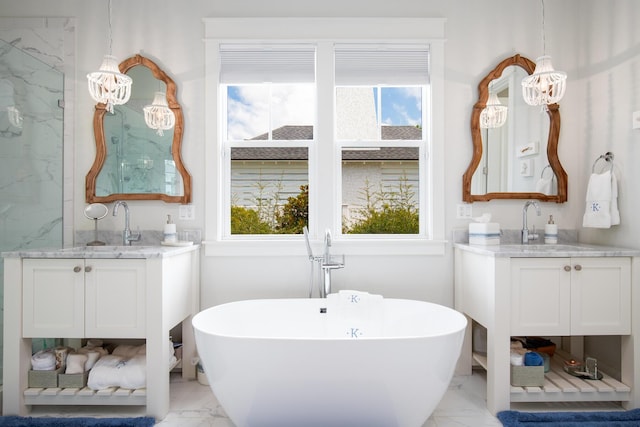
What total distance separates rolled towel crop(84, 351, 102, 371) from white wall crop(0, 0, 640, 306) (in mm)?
710

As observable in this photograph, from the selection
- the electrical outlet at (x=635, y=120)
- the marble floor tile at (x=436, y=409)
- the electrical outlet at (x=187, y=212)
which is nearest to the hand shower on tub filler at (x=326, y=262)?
the electrical outlet at (x=187, y=212)

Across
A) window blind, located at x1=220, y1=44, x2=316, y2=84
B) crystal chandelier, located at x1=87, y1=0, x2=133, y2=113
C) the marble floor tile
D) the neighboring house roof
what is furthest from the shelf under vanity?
crystal chandelier, located at x1=87, y1=0, x2=133, y2=113

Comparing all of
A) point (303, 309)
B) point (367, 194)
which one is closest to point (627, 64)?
point (367, 194)

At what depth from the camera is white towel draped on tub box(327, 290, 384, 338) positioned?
7.82ft

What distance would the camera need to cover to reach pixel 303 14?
273 cm

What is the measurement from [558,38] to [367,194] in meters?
1.72

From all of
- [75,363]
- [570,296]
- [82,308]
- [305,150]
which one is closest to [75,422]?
[75,363]

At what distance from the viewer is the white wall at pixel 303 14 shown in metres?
2.72

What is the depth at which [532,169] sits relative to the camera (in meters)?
2.74

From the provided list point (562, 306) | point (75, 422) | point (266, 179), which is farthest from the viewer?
point (266, 179)

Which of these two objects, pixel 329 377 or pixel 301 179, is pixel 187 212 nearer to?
pixel 301 179

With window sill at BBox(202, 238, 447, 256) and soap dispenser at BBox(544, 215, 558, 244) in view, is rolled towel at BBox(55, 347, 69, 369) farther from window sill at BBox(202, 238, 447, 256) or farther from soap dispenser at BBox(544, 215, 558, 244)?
soap dispenser at BBox(544, 215, 558, 244)

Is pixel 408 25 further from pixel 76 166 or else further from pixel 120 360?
pixel 120 360

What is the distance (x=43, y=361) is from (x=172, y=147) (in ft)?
4.83
